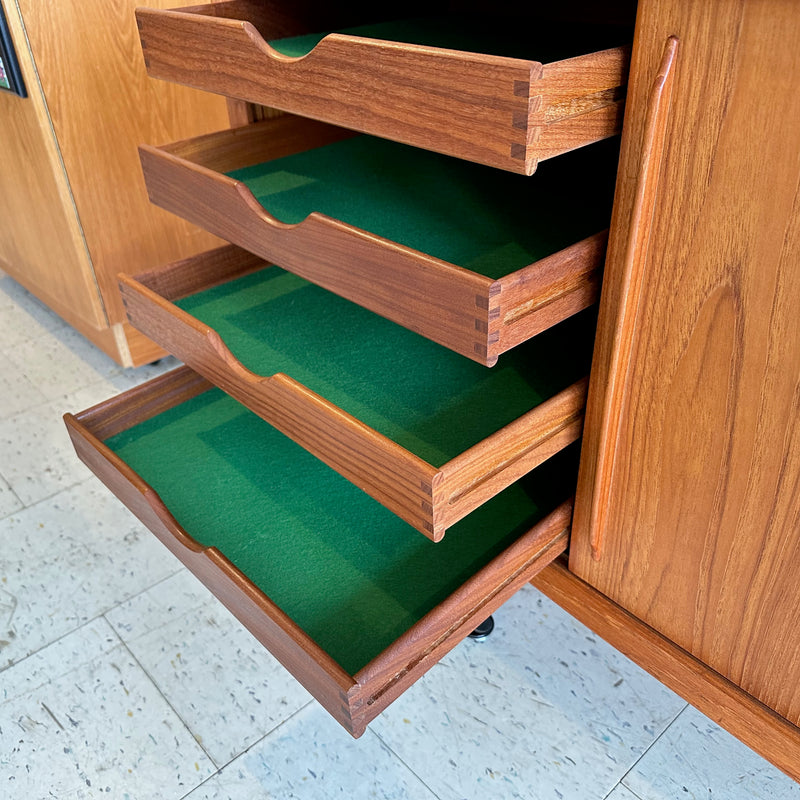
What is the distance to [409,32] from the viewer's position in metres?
0.82

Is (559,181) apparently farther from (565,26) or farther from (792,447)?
(792,447)

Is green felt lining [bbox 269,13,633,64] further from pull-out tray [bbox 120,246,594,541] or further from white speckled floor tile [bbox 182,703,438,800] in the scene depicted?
white speckled floor tile [bbox 182,703,438,800]

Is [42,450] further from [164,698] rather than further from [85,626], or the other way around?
[164,698]

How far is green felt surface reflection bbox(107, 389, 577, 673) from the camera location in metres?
0.80

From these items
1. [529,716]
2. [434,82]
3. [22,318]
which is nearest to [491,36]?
[434,82]

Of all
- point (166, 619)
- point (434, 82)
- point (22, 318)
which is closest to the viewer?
point (434, 82)

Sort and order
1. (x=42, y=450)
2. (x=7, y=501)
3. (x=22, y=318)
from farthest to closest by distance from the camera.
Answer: (x=22, y=318) < (x=42, y=450) < (x=7, y=501)

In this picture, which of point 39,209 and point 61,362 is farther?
point 61,362

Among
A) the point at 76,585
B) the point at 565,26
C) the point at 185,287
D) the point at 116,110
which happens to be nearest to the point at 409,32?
the point at 565,26

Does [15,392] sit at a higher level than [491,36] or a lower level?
lower

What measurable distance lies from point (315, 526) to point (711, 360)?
502 mm

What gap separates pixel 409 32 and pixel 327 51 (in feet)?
0.80

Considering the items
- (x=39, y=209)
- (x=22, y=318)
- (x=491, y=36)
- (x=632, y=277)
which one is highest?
(x=491, y=36)

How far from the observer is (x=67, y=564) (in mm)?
1161
